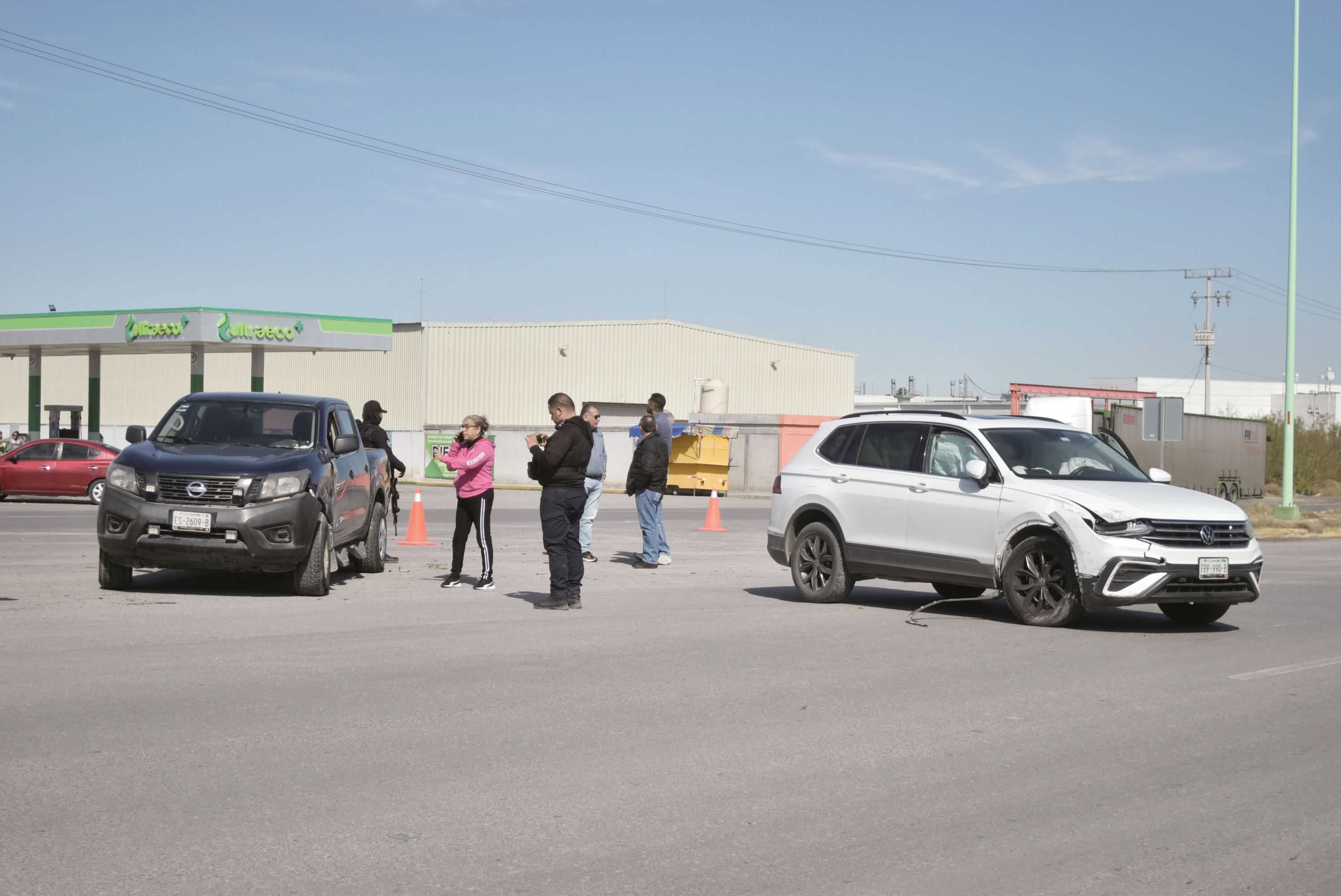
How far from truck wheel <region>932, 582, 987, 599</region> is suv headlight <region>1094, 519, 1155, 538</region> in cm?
273

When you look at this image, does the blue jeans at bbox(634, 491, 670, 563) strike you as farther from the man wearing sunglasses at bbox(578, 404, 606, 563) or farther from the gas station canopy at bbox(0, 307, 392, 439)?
the gas station canopy at bbox(0, 307, 392, 439)

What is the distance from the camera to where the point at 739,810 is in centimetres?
555

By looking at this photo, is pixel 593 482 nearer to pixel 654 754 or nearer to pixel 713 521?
pixel 713 521

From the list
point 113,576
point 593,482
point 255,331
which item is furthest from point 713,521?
point 255,331

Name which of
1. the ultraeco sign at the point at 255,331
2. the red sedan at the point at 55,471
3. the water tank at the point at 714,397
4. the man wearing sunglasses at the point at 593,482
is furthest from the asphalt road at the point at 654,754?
the water tank at the point at 714,397

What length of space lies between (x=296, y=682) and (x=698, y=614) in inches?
183

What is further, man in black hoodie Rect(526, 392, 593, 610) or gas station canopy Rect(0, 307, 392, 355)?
gas station canopy Rect(0, 307, 392, 355)

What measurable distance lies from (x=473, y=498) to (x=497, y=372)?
43.9m

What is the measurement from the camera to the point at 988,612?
500 inches

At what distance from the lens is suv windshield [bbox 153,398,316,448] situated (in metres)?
13.6

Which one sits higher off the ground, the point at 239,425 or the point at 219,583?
the point at 239,425

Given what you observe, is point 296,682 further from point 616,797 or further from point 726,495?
point 726,495

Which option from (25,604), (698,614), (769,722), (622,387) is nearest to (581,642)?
(698,614)

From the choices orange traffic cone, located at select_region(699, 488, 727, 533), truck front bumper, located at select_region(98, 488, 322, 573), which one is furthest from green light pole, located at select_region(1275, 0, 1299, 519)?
truck front bumper, located at select_region(98, 488, 322, 573)
